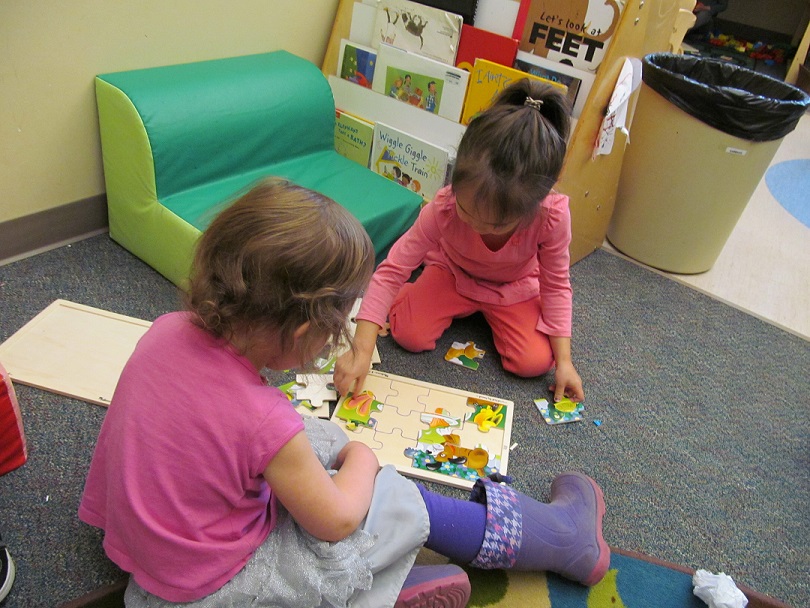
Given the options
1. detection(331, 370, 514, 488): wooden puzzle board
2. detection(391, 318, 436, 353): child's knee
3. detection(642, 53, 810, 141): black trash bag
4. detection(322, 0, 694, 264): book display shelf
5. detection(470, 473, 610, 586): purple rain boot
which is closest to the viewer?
detection(470, 473, 610, 586): purple rain boot

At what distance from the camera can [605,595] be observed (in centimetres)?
103

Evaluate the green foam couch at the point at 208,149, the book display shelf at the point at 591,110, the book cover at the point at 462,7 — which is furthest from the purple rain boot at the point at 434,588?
the book cover at the point at 462,7

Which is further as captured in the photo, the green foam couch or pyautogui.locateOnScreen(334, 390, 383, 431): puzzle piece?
the green foam couch

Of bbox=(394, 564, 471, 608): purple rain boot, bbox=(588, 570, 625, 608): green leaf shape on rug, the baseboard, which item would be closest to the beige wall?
the baseboard

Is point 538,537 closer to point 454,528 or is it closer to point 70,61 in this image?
point 454,528

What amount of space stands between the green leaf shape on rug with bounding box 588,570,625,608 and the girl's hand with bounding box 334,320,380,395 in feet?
1.82

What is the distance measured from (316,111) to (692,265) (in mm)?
1230

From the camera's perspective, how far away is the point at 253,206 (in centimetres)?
67

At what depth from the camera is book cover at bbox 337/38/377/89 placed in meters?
1.85

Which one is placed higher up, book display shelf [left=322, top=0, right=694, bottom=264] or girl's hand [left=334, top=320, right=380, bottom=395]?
book display shelf [left=322, top=0, right=694, bottom=264]

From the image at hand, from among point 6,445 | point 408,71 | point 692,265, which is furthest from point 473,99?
point 6,445

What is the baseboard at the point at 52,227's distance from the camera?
1.48 metres

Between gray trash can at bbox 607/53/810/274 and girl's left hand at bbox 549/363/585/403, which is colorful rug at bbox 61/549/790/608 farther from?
gray trash can at bbox 607/53/810/274

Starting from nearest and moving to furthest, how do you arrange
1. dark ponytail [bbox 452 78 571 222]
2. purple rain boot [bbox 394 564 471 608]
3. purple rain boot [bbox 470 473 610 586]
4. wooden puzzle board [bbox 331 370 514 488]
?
purple rain boot [bbox 394 564 471 608] → purple rain boot [bbox 470 473 610 586] → dark ponytail [bbox 452 78 571 222] → wooden puzzle board [bbox 331 370 514 488]
